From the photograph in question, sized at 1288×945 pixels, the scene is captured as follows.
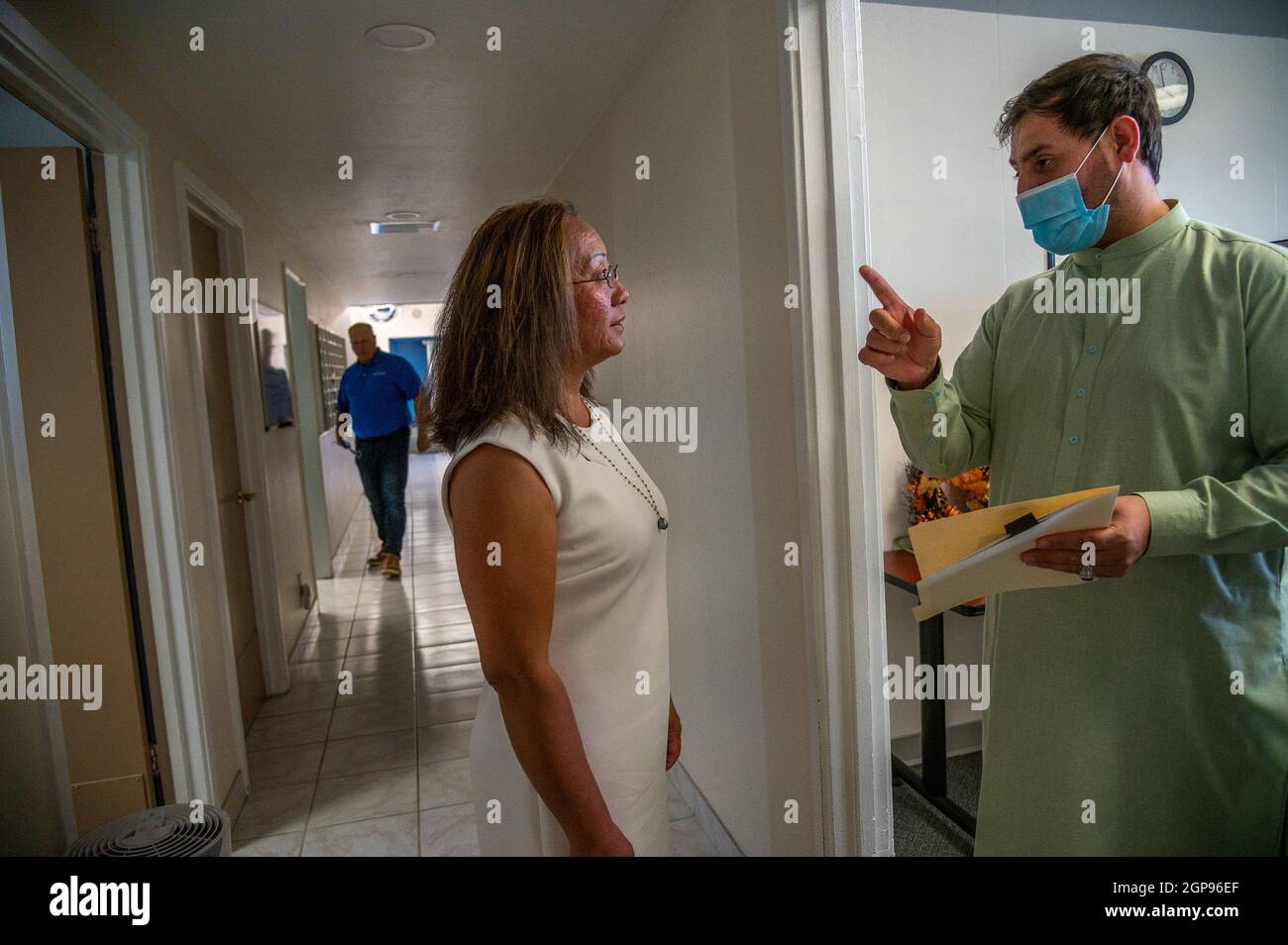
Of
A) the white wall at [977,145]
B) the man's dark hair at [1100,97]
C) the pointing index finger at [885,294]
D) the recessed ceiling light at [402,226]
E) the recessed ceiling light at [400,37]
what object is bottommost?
the pointing index finger at [885,294]

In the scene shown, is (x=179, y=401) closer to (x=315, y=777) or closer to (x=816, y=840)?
(x=315, y=777)

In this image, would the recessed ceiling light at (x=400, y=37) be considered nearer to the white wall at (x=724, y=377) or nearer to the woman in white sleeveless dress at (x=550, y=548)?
the white wall at (x=724, y=377)

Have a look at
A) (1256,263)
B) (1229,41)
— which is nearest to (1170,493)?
(1256,263)

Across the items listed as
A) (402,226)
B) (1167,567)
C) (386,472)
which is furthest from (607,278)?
(386,472)

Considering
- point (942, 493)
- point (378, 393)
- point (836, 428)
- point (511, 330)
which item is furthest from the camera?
point (378, 393)

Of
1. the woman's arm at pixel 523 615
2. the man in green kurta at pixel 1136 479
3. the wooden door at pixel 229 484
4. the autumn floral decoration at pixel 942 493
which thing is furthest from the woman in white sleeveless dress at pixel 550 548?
the wooden door at pixel 229 484

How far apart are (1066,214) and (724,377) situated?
1.01 m

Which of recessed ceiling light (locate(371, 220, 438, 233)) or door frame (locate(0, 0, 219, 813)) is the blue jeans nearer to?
recessed ceiling light (locate(371, 220, 438, 233))

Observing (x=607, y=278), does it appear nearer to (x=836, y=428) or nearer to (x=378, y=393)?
(x=836, y=428)

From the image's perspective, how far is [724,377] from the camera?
2.06m

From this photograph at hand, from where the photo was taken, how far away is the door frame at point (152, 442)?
2205mm

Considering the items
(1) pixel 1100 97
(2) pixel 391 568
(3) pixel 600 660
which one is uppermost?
(1) pixel 1100 97

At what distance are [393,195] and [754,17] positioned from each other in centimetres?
303

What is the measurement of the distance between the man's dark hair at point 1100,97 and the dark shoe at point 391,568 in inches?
210
